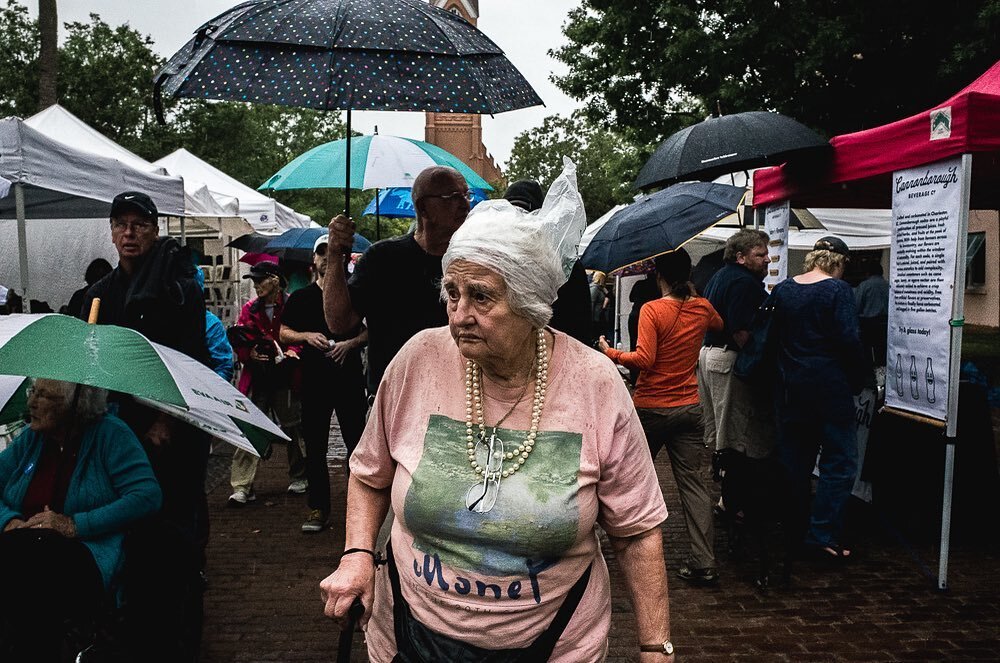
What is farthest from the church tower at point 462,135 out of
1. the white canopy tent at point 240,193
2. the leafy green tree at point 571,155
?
the white canopy tent at point 240,193

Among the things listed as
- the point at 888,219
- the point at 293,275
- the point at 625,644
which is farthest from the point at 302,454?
the point at 888,219

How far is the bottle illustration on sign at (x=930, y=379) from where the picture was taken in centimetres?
538

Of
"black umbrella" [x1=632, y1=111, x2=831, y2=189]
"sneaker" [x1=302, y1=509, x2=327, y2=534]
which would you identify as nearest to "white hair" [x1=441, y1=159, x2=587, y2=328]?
"black umbrella" [x1=632, y1=111, x2=831, y2=189]

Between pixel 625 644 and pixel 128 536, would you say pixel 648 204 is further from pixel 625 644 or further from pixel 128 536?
pixel 128 536

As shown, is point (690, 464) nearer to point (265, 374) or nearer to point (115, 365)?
point (115, 365)

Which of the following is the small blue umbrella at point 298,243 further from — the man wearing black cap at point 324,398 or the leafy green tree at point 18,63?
the leafy green tree at point 18,63

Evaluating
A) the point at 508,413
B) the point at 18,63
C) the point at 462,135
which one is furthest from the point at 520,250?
the point at 462,135

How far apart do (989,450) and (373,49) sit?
5.41 metres

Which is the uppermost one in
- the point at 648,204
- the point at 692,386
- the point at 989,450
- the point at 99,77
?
the point at 99,77

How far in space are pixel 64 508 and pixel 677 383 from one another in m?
3.46

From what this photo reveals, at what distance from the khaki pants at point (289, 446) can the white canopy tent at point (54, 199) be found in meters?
2.09

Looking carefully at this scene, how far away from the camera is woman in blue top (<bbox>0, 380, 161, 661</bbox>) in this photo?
3348 millimetres

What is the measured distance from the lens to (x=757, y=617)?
5066mm

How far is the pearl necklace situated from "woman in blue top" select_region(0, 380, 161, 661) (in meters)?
2.09
